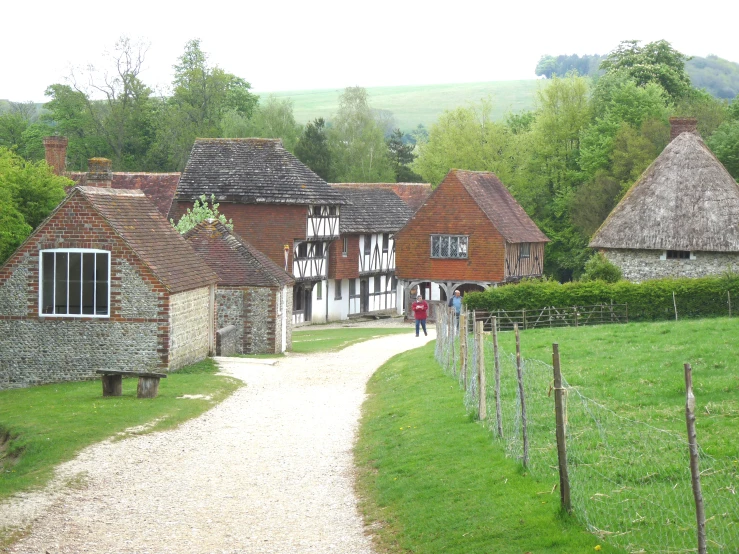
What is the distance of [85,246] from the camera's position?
91.5 feet

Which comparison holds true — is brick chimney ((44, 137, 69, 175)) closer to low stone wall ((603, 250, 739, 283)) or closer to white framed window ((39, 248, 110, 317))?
white framed window ((39, 248, 110, 317))

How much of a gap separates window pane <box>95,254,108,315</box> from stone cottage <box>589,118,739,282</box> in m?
27.0

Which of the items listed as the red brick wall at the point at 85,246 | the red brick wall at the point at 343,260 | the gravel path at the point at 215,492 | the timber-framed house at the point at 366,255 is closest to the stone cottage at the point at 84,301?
the red brick wall at the point at 85,246

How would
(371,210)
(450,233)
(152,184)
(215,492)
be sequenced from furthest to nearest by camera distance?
(371,210) → (152,184) → (450,233) → (215,492)

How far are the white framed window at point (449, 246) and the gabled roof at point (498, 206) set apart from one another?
218 centimetres

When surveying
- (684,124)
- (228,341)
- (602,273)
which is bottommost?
(228,341)

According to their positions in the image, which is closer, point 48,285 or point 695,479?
point 695,479

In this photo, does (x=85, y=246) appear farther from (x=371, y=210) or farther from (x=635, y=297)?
(x=371, y=210)

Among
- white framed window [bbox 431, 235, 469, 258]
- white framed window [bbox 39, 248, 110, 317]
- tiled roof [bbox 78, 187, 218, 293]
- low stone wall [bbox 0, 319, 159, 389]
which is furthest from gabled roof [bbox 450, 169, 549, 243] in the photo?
white framed window [bbox 39, 248, 110, 317]

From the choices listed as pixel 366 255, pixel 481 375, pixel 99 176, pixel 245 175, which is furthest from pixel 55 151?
pixel 481 375

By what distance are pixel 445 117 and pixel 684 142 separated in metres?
36.2

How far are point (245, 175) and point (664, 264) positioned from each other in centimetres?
2177

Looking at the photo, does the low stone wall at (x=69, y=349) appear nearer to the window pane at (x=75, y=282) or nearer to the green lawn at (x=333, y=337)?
the window pane at (x=75, y=282)

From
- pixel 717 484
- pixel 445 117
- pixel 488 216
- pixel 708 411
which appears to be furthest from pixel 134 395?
pixel 445 117
